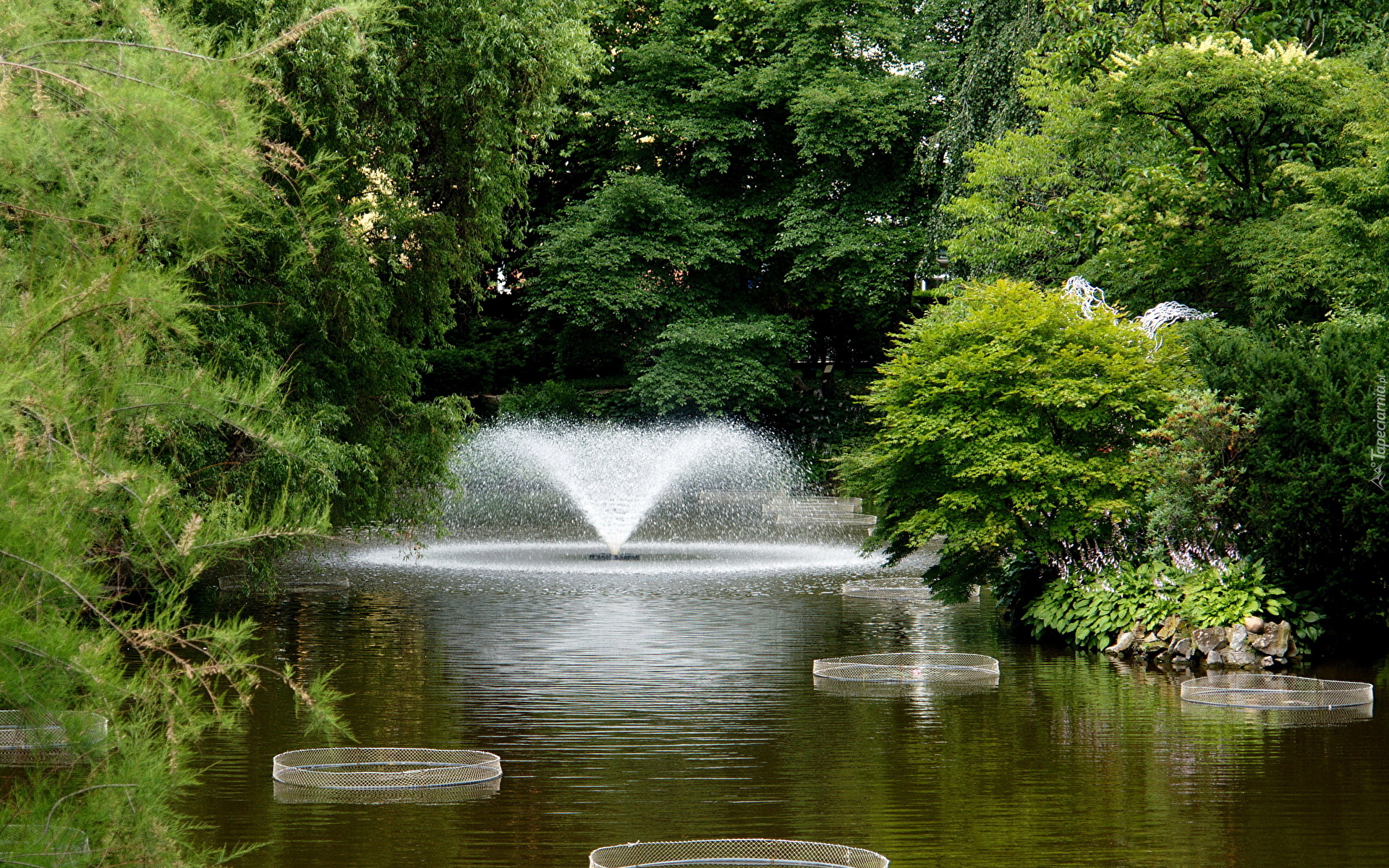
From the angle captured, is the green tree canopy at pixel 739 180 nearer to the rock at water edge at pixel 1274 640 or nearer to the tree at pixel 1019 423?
the tree at pixel 1019 423

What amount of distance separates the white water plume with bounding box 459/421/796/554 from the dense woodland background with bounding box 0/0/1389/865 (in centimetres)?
619

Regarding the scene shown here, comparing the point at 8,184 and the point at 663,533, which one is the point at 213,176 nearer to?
the point at 8,184

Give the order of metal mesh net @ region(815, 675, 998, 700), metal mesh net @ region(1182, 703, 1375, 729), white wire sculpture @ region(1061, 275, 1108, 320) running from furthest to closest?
white wire sculpture @ region(1061, 275, 1108, 320)
metal mesh net @ region(815, 675, 998, 700)
metal mesh net @ region(1182, 703, 1375, 729)

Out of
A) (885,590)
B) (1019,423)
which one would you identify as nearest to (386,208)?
(1019,423)

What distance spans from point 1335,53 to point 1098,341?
12296 mm

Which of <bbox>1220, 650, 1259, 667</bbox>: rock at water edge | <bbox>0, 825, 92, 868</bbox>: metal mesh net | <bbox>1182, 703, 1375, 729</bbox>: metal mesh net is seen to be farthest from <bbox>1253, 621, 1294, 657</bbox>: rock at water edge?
<bbox>0, 825, 92, 868</bbox>: metal mesh net

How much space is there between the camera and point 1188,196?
74.7ft

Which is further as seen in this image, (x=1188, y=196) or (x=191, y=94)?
(x=1188, y=196)

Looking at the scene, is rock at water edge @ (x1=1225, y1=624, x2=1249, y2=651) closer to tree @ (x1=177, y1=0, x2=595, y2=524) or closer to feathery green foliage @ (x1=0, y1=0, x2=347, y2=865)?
tree @ (x1=177, y1=0, x2=595, y2=524)

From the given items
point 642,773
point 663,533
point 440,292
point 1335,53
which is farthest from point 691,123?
point 642,773

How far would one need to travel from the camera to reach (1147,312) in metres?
18.8

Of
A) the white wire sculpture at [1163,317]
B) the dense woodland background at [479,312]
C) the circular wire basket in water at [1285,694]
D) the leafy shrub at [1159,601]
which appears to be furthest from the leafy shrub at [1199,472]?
the circular wire basket in water at [1285,694]

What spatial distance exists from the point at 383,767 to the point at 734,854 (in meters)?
3.30

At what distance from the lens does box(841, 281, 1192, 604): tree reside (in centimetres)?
1631
